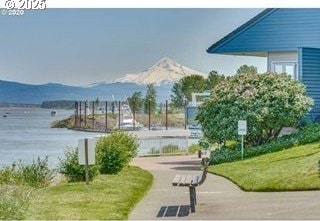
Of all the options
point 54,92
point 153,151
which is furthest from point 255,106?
point 54,92

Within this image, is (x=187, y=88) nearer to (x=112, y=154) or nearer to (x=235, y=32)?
(x=235, y=32)

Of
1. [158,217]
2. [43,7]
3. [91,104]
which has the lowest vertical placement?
[158,217]

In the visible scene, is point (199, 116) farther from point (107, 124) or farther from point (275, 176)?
point (275, 176)

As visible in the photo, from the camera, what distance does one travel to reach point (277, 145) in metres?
18.5

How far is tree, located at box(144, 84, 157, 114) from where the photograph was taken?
1810 cm

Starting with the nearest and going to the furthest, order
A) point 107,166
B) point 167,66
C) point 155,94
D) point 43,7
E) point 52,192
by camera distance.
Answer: point 43,7
point 52,192
point 107,166
point 167,66
point 155,94

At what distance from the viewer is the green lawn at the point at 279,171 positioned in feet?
38.3

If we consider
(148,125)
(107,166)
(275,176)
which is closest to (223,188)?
(275,176)

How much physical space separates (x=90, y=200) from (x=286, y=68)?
11745 mm

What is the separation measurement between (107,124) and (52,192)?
8.50m

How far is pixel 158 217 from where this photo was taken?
9.39 meters

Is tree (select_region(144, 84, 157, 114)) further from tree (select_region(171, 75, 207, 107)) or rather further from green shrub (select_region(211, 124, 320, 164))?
green shrub (select_region(211, 124, 320, 164))

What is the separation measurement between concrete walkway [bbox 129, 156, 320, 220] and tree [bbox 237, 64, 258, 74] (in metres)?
7.34

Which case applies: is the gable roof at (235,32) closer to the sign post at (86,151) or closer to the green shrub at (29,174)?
the green shrub at (29,174)
